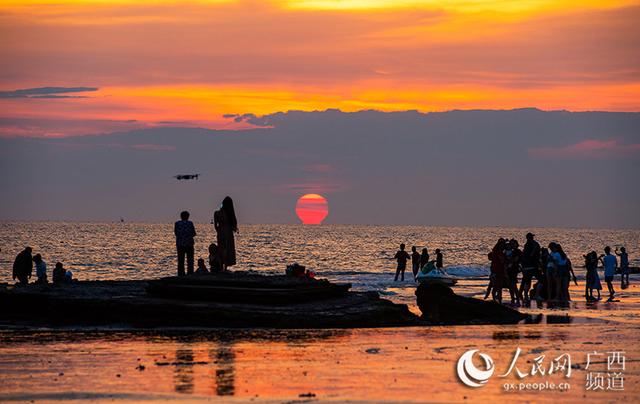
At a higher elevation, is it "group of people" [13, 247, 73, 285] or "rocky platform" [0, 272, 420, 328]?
"group of people" [13, 247, 73, 285]

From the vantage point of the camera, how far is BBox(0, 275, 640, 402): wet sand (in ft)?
50.1

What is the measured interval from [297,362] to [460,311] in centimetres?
1049

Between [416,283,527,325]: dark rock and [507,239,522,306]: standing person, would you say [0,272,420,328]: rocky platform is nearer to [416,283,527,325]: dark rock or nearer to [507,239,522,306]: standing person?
[416,283,527,325]: dark rock

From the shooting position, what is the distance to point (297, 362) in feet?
61.3

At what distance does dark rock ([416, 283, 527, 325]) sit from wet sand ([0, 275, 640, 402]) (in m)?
1.47

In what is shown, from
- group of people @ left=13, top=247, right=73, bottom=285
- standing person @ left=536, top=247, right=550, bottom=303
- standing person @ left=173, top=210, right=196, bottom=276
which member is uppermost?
standing person @ left=173, top=210, right=196, bottom=276

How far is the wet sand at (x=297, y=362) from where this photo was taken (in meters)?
15.3

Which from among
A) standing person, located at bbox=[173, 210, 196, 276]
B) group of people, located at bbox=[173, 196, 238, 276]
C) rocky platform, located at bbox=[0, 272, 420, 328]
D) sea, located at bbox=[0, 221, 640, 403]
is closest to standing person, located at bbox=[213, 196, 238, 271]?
group of people, located at bbox=[173, 196, 238, 276]

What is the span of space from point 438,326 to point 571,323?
144 inches

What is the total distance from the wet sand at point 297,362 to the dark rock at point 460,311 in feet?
4.82

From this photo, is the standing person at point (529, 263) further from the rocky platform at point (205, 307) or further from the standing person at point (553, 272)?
the rocky platform at point (205, 307)

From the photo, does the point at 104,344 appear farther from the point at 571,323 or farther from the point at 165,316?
the point at 571,323

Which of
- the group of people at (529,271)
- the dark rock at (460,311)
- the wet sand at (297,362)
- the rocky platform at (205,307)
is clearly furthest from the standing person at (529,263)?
the wet sand at (297,362)

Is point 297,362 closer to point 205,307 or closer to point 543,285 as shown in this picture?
point 205,307
